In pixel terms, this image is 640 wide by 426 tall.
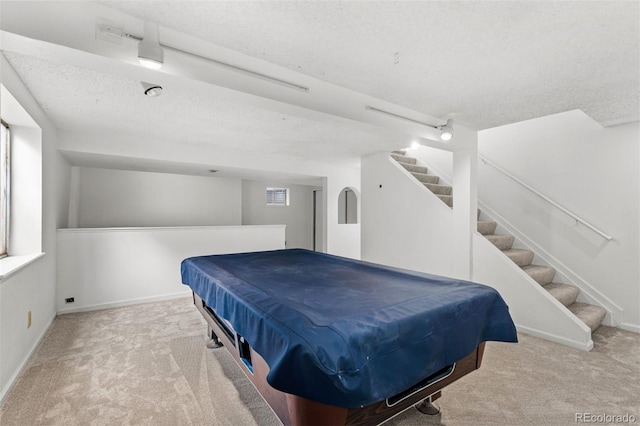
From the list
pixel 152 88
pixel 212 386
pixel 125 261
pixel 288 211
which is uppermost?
pixel 152 88

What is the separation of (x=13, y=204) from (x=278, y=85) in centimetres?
261

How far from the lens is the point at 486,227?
4.12 meters

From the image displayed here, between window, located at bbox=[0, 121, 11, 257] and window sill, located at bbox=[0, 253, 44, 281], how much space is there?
127 millimetres

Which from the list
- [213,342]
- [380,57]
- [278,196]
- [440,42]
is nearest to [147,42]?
[380,57]

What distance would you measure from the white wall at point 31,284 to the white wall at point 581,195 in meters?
5.30

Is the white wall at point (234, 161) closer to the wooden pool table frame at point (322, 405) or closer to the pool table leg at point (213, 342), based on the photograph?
the pool table leg at point (213, 342)

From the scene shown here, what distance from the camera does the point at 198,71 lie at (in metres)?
1.81

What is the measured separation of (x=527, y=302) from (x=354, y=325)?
2853 mm

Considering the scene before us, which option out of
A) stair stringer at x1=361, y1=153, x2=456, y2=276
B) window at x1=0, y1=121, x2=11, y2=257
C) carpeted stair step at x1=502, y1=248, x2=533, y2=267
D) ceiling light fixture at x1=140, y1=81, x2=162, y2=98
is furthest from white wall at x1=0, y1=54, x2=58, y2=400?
carpeted stair step at x1=502, y1=248, x2=533, y2=267

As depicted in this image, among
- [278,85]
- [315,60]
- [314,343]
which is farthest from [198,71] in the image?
[314,343]

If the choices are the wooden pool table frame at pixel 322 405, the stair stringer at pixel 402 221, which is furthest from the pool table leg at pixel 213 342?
the stair stringer at pixel 402 221

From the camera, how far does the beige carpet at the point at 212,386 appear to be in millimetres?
1768

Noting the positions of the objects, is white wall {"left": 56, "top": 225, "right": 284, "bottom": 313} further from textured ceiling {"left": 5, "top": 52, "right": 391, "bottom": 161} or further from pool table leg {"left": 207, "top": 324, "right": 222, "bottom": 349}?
pool table leg {"left": 207, "top": 324, "right": 222, "bottom": 349}

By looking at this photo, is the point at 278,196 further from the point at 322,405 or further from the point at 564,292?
the point at 322,405
